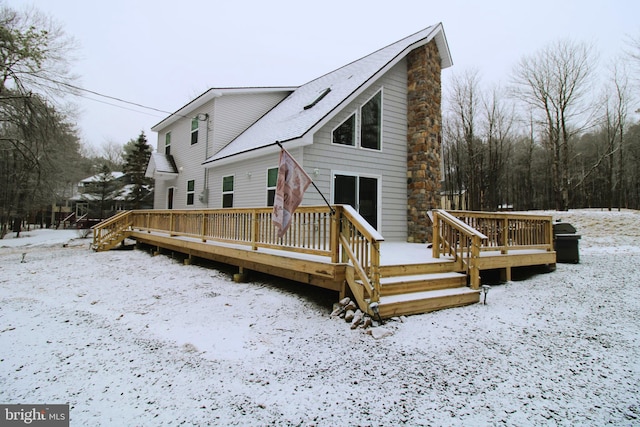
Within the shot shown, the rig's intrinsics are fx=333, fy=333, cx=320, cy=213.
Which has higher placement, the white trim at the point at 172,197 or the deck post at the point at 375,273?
the white trim at the point at 172,197

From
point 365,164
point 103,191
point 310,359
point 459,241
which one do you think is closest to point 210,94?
point 365,164

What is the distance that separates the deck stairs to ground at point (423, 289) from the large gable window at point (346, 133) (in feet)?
15.1

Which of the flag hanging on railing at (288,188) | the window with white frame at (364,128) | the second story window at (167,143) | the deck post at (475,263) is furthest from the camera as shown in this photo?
the second story window at (167,143)

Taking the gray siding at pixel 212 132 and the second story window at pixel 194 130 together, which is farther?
the second story window at pixel 194 130

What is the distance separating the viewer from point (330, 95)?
10492 mm

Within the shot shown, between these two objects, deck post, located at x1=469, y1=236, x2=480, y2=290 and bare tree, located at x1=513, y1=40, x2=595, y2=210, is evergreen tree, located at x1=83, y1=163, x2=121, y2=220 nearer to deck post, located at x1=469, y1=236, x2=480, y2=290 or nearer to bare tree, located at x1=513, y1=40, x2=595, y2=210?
deck post, located at x1=469, y1=236, x2=480, y2=290

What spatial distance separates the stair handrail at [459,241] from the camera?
5816 mm

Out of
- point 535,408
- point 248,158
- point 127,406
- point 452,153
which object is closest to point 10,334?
point 127,406

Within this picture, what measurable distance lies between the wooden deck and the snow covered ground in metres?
0.42

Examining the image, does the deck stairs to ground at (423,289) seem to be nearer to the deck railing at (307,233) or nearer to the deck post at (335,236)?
the deck railing at (307,233)

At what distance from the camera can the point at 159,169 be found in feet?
53.5

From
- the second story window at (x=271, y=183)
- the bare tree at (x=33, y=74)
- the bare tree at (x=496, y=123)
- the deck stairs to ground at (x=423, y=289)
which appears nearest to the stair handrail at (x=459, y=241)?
the deck stairs to ground at (x=423, y=289)

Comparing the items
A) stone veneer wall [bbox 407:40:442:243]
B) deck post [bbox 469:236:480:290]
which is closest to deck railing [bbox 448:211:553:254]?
deck post [bbox 469:236:480:290]

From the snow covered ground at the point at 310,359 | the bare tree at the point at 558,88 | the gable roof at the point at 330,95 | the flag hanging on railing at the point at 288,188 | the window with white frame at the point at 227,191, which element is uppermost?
the bare tree at the point at 558,88
